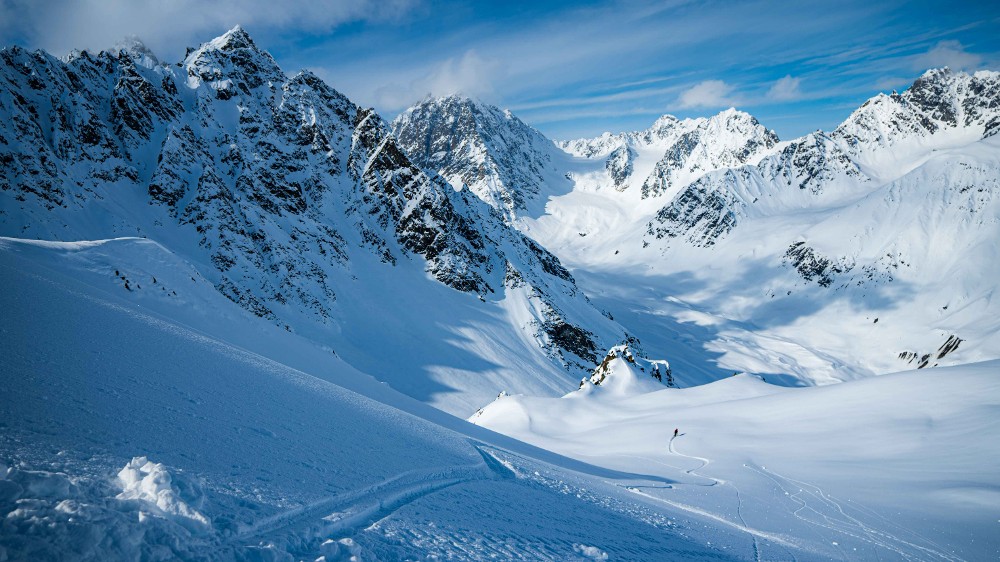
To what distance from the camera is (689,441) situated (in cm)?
1903

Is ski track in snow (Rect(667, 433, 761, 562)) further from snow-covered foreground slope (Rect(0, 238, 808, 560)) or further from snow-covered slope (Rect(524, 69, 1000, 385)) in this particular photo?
snow-covered slope (Rect(524, 69, 1000, 385))

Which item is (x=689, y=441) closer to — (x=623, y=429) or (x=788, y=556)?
(x=623, y=429)

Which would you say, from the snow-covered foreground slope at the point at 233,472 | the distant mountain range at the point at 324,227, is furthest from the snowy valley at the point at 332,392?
the distant mountain range at the point at 324,227

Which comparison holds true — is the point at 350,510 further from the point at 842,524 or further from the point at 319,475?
the point at 842,524

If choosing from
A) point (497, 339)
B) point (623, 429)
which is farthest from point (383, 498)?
point (497, 339)

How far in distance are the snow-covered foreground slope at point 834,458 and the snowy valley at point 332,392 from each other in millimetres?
117

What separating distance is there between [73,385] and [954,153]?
242m

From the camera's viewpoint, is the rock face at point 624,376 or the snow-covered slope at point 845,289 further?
the snow-covered slope at point 845,289

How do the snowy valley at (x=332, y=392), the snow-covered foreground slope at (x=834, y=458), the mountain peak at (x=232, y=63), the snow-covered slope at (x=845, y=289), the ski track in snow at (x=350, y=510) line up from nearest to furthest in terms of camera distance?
1. the ski track in snow at (x=350, y=510)
2. the snowy valley at (x=332, y=392)
3. the snow-covered foreground slope at (x=834, y=458)
4. the mountain peak at (x=232, y=63)
5. the snow-covered slope at (x=845, y=289)

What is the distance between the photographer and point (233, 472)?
4879mm

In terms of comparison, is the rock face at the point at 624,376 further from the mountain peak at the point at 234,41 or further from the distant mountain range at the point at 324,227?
the mountain peak at the point at 234,41

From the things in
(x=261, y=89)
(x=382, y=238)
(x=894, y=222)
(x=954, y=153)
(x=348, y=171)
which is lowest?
(x=382, y=238)

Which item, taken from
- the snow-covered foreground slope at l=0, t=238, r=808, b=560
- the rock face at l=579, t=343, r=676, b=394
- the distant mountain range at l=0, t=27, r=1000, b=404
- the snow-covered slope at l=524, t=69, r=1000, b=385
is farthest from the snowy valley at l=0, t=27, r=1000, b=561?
the snow-covered slope at l=524, t=69, r=1000, b=385

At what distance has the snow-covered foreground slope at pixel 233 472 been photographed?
363cm
